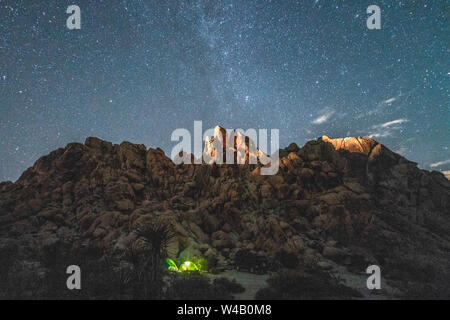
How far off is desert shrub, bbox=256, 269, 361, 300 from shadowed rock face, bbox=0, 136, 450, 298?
4.94m

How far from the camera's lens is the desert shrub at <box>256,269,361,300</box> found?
12.1 meters

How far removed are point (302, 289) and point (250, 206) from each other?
1688 centimetres

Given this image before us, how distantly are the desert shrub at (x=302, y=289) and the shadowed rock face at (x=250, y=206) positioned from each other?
494 cm

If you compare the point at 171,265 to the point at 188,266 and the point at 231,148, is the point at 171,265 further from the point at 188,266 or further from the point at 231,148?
the point at 231,148

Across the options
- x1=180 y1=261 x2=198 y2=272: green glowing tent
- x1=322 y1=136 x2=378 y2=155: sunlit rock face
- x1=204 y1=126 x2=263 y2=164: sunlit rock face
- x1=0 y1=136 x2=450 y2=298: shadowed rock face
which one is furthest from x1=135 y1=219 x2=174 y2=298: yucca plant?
x1=322 y1=136 x2=378 y2=155: sunlit rock face

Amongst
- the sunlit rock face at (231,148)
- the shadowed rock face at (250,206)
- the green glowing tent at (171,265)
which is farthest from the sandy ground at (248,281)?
the sunlit rock face at (231,148)

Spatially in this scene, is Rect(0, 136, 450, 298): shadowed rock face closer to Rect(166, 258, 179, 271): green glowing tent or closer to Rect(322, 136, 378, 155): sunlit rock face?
Rect(322, 136, 378, 155): sunlit rock face

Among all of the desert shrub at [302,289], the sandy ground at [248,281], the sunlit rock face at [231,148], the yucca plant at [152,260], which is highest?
the sunlit rock face at [231,148]

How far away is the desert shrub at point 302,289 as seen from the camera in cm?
1212

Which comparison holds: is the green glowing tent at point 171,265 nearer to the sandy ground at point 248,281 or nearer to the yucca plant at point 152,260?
the yucca plant at point 152,260

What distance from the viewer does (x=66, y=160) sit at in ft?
103

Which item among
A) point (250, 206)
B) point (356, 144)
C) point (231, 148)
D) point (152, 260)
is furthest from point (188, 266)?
point (356, 144)
